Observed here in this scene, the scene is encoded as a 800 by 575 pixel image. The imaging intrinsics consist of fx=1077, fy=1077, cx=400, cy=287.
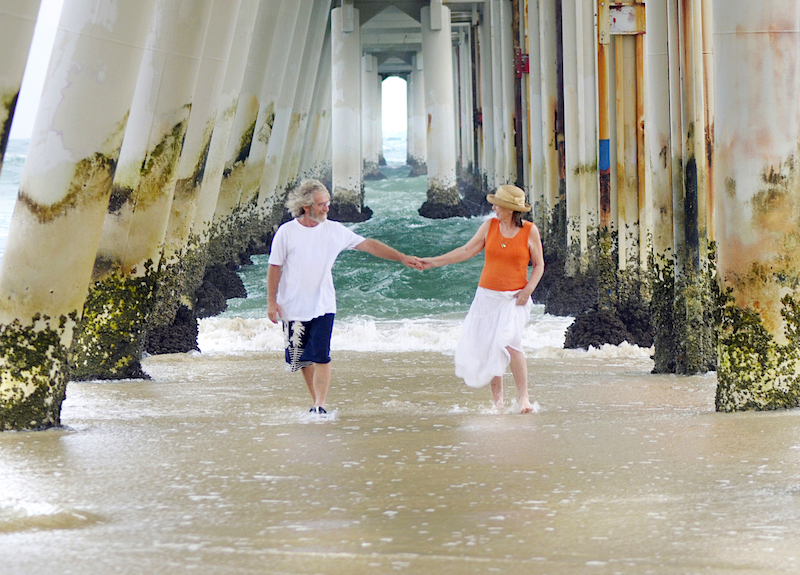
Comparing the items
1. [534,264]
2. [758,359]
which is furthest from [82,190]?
[758,359]

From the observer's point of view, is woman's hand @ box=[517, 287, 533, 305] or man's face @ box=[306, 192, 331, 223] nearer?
Result: man's face @ box=[306, 192, 331, 223]

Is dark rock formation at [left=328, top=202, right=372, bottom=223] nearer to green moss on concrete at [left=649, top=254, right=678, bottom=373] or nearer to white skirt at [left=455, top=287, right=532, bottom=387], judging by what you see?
green moss on concrete at [left=649, top=254, right=678, bottom=373]

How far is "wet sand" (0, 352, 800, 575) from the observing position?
3576 millimetres

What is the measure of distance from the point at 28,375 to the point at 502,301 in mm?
2805

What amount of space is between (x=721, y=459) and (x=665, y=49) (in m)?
5.22

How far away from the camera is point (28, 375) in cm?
585

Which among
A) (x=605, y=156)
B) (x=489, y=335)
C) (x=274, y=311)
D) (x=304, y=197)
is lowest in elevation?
(x=489, y=335)

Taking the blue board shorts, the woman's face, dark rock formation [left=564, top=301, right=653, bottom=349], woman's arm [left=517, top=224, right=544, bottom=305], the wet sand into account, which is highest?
the woman's face

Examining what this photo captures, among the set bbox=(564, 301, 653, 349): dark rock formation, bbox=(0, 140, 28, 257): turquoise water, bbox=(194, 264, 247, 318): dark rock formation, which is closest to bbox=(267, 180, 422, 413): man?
bbox=(564, 301, 653, 349): dark rock formation

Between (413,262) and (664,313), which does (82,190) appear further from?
(664,313)

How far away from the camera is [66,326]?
19.8ft

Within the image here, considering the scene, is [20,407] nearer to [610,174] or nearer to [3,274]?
[3,274]

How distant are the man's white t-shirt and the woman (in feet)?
2.71

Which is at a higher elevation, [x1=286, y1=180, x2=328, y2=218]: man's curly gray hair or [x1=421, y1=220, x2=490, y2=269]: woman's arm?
[x1=286, y1=180, x2=328, y2=218]: man's curly gray hair
